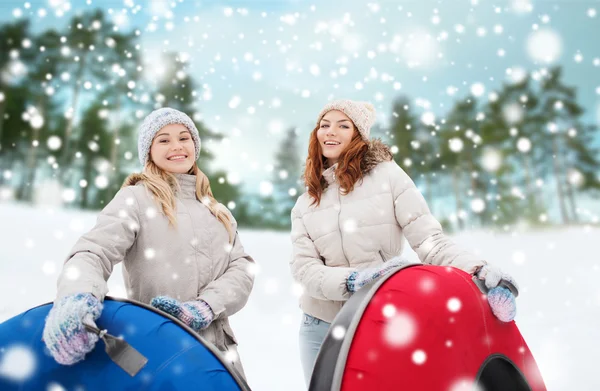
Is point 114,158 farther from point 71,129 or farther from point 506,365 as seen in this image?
point 506,365

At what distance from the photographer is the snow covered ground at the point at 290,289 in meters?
4.30

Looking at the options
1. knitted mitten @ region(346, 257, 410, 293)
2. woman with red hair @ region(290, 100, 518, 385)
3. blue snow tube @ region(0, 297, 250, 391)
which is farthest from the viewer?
woman with red hair @ region(290, 100, 518, 385)

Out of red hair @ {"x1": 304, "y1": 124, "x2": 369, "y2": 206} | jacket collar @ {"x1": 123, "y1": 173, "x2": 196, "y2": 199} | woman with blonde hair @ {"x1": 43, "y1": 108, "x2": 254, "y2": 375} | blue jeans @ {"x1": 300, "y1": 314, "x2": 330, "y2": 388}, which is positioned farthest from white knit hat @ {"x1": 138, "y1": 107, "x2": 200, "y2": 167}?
blue jeans @ {"x1": 300, "y1": 314, "x2": 330, "y2": 388}

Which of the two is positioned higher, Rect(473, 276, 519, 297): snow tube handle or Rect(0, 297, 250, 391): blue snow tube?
Rect(473, 276, 519, 297): snow tube handle

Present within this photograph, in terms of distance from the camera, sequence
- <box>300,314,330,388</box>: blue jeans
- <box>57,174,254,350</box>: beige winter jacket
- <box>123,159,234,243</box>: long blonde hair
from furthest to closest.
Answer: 1. <box>300,314,330,388</box>: blue jeans
2. <box>123,159,234,243</box>: long blonde hair
3. <box>57,174,254,350</box>: beige winter jacket

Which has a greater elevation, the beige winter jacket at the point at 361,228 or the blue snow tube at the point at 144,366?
the beige winter jacket at the point at 361,228

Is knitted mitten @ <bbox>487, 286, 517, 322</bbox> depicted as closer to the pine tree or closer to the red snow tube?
the red snow tube

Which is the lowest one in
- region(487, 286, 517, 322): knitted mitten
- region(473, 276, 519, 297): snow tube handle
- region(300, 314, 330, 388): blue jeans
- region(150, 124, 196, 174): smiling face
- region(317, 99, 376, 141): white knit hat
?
region(300, 314, 330, 388): blue jeans

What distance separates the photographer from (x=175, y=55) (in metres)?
10.9

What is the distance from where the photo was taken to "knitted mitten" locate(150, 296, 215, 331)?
1366mm

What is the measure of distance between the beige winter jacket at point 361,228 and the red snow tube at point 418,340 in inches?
18.0

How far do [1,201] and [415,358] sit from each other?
1026cm

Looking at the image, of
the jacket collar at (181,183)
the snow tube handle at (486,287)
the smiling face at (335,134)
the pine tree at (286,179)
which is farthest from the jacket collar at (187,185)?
the pine tree at (286,179)

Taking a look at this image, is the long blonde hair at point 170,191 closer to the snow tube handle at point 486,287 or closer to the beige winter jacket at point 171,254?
the beige winter jacket at point 171,254
